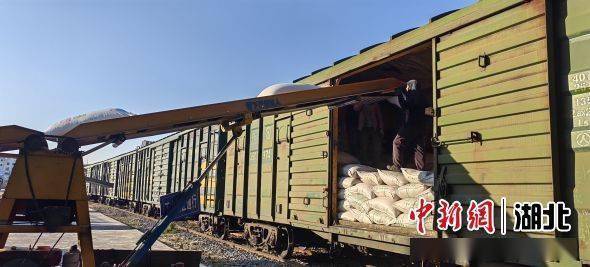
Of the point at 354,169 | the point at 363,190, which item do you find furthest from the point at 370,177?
the point at 354,169

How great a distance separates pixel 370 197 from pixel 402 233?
967 millimetres

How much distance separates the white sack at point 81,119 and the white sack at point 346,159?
3053 mm

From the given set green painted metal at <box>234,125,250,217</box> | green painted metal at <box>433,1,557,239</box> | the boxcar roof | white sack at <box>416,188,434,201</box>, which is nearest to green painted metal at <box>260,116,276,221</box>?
green painted metal at <box>234,125,250,217</box>

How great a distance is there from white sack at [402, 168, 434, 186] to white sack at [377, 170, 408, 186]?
131 mm

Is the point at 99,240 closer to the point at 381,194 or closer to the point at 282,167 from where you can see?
the point at 282,167

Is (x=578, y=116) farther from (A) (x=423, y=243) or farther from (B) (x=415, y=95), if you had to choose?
(B) (x=415, y=95)

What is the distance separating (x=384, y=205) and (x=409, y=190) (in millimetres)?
425

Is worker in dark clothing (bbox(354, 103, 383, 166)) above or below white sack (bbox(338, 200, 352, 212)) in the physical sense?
above

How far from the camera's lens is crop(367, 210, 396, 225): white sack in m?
5.43

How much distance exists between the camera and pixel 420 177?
5.16 meters

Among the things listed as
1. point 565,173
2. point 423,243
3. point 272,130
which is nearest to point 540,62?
point 565,173

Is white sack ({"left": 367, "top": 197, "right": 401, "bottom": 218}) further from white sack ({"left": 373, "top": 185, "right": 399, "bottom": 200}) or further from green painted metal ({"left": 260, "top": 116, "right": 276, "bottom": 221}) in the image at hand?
green painted metal ({"left": 260, "top": 116, "right": 276, "bottom": 221})

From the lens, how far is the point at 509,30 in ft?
13.3

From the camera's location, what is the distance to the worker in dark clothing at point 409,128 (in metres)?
5.69
